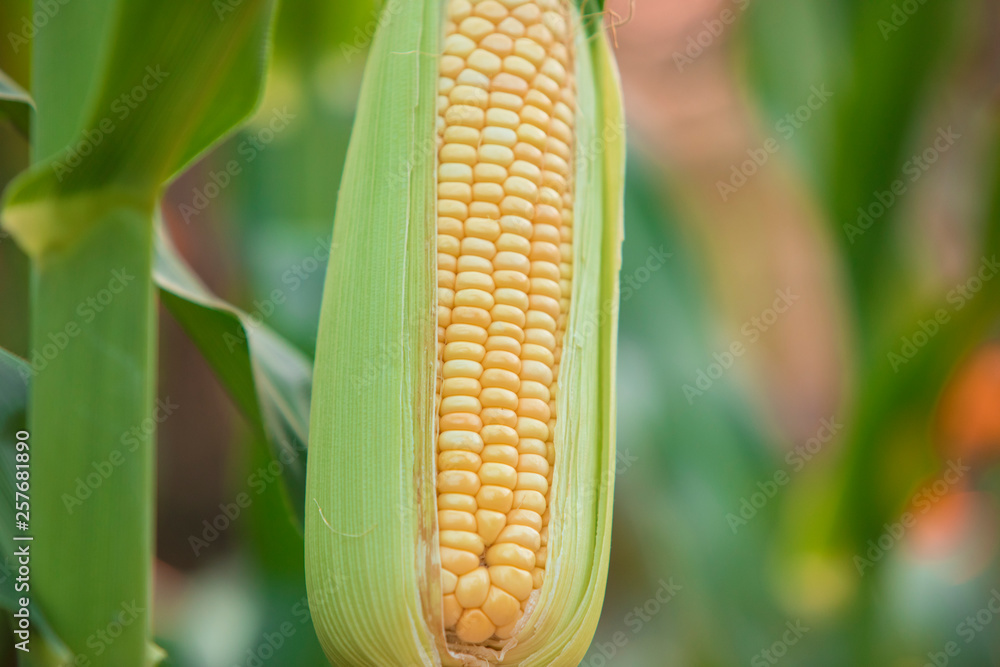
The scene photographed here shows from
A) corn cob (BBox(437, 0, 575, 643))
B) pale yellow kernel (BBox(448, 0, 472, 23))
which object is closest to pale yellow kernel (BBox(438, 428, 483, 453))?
corn cob (BBox(437, 0, 575, 643))

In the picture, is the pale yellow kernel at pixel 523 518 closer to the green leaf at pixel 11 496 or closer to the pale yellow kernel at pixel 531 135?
the pale yellow kernel at pixel 531 135

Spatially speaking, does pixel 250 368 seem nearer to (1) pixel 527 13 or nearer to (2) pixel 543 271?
(2) pixel 543 271

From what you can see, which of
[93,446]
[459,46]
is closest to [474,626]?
[93,446]

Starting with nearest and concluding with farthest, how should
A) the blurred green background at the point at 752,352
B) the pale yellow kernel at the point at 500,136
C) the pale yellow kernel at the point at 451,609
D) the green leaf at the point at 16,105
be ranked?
the pale yellow kernel at the point at 451,609, the pale yellow kernel at the point at 500,136, the green leaf at the point at 16,105, the blurred green background at the point at 752,352

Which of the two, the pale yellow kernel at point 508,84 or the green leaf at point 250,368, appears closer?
the pale yellow kernel at point 508,84

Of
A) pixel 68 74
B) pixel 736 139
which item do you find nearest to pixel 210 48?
pixel 68 74

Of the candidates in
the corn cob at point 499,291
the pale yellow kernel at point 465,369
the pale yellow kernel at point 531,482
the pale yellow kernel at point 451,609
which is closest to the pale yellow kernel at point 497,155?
the corn cob at point 499,291

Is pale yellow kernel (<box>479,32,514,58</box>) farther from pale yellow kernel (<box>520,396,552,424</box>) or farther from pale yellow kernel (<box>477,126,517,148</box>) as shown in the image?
pale yellow kernel (<box>520,396,552,424</box>)

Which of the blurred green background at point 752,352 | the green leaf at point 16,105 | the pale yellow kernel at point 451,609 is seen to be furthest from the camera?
the blurred green background at point 752,352
